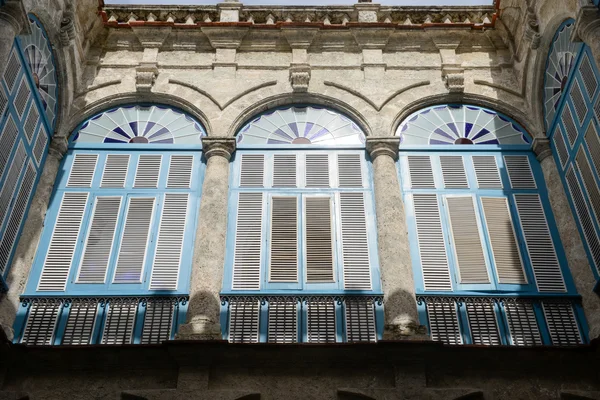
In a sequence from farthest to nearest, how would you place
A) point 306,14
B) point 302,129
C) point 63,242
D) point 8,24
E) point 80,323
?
1. point 306,14
2. point 302,129
3. point 63,242
4. point 80,323
5. point 8,24

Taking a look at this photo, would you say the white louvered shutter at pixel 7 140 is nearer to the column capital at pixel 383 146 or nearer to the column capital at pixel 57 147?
the column capital at pixel 57 147

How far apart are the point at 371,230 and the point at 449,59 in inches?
144

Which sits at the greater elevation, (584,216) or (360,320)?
(584,216)

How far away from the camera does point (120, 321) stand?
8.38 meters

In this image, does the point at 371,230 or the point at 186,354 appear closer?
the point at 186,354

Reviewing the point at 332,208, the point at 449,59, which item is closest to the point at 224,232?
the point at 332,208

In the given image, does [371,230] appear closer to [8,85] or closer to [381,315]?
[381,315]

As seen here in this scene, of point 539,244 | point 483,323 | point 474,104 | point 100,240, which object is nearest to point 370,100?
Result: point 474,104

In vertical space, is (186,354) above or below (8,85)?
below

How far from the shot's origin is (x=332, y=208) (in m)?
9.68

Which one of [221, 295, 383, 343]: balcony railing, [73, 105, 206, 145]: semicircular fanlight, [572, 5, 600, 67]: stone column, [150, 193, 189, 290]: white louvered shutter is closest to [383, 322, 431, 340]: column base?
[221, 295, 383, 343]: balcony railing

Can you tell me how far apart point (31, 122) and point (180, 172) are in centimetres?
210

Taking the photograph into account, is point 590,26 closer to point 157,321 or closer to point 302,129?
point 302,129

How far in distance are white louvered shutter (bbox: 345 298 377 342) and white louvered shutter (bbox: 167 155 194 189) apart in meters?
3.02
